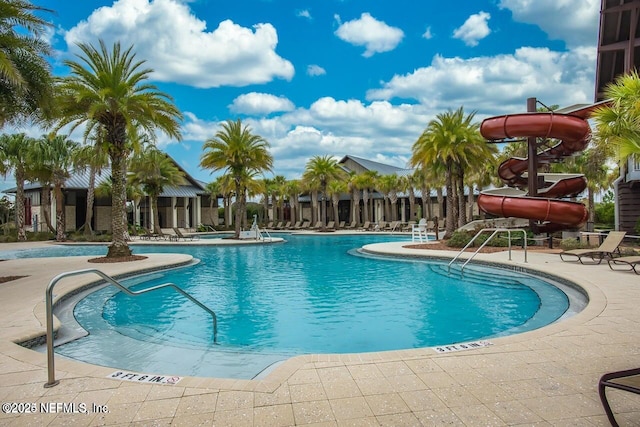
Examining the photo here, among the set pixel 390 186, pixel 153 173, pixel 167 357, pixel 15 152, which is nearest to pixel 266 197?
pixel 390 186

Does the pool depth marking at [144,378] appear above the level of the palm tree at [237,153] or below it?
below

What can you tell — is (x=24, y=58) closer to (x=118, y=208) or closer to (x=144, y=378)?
(x=118, y=208)

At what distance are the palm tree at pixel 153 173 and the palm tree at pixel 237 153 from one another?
17.7ft

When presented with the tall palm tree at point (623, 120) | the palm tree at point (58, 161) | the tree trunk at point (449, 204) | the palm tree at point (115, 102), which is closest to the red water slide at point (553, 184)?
the tree trunk at point (449, 204)

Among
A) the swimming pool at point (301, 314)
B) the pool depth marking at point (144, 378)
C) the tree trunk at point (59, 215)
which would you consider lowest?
the swimming pool at point (301, 314)

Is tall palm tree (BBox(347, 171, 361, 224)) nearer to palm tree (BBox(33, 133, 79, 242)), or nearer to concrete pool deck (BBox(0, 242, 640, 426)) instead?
palm tree (BBox(33, 133, 79, 242))

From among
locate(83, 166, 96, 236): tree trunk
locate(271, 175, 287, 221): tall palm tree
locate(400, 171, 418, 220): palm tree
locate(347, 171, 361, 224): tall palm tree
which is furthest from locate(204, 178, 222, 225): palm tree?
locate(400, 171, 418, 220): palm tree

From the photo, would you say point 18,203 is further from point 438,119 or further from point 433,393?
point 433,393

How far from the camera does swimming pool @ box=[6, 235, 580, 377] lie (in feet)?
19.2

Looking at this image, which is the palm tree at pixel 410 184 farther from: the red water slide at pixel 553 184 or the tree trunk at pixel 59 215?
the tree trunk at pixel 59 215

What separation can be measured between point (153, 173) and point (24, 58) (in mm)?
21499

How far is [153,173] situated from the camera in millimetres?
31219

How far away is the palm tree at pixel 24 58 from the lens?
32.0 feet

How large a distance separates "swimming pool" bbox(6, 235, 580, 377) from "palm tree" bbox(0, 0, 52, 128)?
525cm
